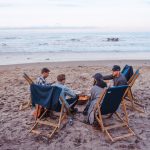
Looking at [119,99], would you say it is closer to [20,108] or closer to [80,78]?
[20,108]

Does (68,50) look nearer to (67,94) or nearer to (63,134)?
(67,94)

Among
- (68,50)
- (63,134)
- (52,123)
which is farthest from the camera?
(68,50)

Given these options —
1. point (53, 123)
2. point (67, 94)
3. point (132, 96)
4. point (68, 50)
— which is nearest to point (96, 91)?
point (67, 94)

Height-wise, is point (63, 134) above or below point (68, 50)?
above

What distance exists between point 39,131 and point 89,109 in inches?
39.3

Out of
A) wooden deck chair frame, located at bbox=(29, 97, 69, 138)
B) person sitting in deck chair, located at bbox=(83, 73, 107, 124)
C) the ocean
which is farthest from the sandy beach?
the ocean

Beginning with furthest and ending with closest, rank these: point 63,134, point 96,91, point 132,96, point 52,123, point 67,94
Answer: point 132,96 < point 67,94 < point 96,91 < point 52,123 < point 63,134

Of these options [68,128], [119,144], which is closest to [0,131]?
[68,128]

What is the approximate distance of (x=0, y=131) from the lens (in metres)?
6.14

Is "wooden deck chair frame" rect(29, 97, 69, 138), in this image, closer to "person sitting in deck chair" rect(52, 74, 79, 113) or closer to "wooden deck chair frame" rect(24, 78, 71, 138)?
"wooden deck chair frame" rect(24, 78, 71, 138)

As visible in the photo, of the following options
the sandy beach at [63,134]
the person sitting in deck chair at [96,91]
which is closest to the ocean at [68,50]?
the sandy beach at [63,134]

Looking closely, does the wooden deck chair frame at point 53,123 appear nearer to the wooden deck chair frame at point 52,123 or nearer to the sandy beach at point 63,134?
the wooden deck chair frame at point 52,123

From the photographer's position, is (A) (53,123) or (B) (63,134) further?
(A) (53,123)

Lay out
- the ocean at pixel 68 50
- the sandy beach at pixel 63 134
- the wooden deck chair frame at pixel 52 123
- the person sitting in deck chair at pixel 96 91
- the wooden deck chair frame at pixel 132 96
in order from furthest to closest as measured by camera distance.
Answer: the ocean at pixel 68 50
the wooden deck chair frame at pixel 132 96
the person sitting in deck chair at pixel 96 91
the wooden deck chair frame at pixel 52 123
the sandy beach at pixel 63 134
